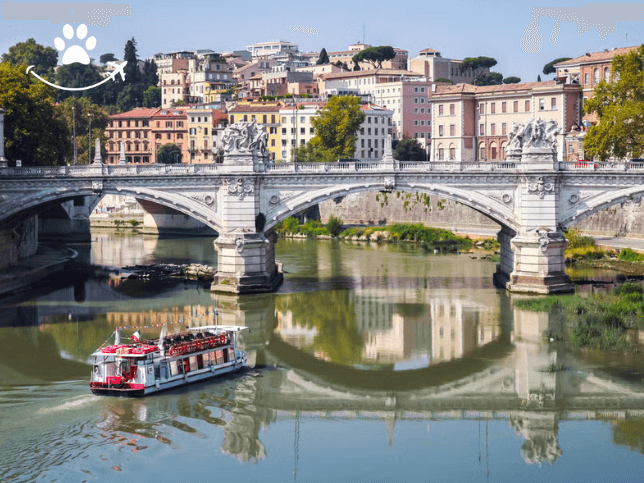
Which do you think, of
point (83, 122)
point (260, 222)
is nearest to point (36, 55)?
point (83, 122)

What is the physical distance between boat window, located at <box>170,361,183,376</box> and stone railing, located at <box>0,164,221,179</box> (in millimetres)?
16459

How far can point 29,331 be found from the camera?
3697 centimetres

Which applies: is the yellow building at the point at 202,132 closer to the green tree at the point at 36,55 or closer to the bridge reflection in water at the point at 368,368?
the green tree at the point at 36,55

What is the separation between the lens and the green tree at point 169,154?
10206 cm

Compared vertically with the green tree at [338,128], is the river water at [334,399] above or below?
below

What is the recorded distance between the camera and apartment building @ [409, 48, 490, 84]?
133m

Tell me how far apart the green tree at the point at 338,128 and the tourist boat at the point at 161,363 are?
53.0 meters

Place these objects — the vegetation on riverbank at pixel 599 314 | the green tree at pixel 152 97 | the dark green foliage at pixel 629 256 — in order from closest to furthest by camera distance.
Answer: the vegetation on riverbank at pixel 599 314 → the dark green foliage at pixel 629 256 → the green tree at pixel 152 97

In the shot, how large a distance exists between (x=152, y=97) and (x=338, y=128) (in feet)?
211

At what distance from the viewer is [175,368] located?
1132 inches

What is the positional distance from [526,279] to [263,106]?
59.5 metres

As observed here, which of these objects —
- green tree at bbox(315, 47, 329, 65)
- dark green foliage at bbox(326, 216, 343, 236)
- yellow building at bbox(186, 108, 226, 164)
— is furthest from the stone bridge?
green tree at bbox(315, 47, 329, 65)

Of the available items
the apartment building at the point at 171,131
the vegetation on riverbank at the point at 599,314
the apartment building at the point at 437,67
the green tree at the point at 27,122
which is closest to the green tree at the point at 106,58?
the apartment building at the point at 437,67

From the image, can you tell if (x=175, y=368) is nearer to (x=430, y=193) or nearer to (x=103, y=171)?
(x=103, y=171)
